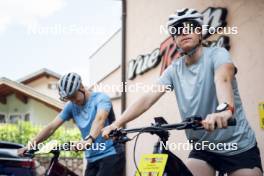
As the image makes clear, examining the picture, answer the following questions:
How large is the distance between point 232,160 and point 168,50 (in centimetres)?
307

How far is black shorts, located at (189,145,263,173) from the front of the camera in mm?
2479

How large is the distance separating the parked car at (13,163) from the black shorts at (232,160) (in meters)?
1.91

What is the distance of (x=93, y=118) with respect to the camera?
381 cm

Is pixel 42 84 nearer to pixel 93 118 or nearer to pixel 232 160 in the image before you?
pixel 93 118

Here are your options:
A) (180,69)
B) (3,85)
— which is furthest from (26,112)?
(180,69)

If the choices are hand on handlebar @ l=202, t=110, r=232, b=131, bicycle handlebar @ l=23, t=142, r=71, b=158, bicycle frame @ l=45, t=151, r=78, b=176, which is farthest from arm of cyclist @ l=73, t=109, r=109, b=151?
hand on handlebar @ l=202, t=110, r=232, b=131

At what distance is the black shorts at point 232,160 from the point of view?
248 cm

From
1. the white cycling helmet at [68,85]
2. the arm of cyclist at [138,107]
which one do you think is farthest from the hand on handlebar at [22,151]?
the arm of cyclist at [138,107]

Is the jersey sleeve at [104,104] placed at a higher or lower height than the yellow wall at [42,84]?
lower

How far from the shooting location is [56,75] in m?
25.0

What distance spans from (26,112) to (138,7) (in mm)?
15929

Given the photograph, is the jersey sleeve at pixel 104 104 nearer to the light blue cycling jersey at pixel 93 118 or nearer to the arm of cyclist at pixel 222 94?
the light blue cycling jersey at pixel 93 118

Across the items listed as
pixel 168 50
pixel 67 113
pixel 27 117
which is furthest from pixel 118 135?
pixel 27 117

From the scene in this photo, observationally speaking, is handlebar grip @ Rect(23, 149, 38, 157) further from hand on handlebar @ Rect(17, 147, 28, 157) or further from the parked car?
the parked car
